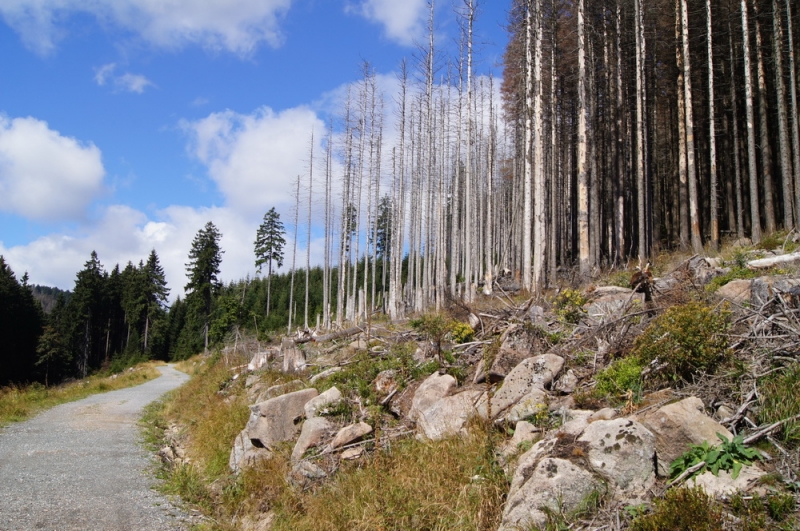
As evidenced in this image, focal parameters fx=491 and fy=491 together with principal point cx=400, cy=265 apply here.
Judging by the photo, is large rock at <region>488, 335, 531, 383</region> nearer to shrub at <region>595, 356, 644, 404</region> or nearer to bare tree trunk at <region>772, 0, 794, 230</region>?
shrub at <region>595, 356, 644, 404</region>

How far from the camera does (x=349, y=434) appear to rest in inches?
269

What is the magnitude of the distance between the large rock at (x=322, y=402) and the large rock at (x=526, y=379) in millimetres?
2900

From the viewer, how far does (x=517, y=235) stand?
26.8 m

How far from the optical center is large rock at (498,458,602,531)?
3760mm

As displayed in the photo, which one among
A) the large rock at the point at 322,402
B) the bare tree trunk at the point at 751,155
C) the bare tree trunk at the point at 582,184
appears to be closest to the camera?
the large rock at the point at 322,402

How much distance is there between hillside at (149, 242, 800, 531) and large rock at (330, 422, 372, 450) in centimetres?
2

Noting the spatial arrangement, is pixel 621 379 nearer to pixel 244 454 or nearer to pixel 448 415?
pixel 448 415

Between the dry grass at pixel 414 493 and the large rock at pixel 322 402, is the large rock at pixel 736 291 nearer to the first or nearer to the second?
the dry grass at pixel 414 493

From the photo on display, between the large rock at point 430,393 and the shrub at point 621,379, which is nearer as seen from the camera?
the shrub at point 621,379

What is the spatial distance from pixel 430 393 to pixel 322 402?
1980mm

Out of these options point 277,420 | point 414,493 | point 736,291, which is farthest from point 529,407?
point 277,420

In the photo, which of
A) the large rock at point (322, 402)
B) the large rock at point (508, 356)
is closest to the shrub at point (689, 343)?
the large rock at point (508, 356)

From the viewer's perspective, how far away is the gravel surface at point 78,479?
618 centimetres

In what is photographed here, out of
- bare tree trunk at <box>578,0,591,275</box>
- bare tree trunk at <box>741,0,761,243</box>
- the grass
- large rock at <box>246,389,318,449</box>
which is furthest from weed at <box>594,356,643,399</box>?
the grass
